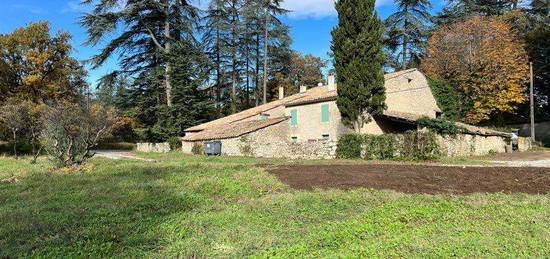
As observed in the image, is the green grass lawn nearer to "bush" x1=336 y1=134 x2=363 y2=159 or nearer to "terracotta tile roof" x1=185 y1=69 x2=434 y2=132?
"bush" x1=336 y1=134 x2=363 y2=159

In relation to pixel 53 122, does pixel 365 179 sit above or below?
below

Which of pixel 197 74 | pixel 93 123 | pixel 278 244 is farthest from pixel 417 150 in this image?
pixel 197 74

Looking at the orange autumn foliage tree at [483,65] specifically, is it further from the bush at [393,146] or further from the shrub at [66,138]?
the shrub at [66,138]

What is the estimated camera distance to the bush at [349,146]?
17.6 meters

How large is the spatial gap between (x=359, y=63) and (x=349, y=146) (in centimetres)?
529

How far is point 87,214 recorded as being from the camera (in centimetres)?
546

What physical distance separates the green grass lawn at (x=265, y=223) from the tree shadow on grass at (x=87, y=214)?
18mm

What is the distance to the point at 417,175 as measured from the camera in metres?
9.63

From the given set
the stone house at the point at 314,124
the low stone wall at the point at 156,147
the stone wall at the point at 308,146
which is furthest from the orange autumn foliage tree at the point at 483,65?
the low stone wall at the point at 156,147

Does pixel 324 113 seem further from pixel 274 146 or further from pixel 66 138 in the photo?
pixel 66 138

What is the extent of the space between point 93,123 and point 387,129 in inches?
728

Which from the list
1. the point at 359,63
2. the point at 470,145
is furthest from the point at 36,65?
the point at 470,145

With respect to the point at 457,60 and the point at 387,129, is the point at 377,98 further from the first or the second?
the point at 457,60

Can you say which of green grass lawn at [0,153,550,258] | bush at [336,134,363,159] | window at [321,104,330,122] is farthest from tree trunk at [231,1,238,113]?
green grass lawn at [0,153,550,258]
